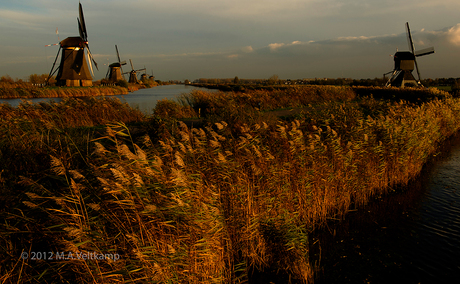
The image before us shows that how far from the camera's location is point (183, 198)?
11.3ft

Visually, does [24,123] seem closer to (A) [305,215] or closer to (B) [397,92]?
(A) [305,215]

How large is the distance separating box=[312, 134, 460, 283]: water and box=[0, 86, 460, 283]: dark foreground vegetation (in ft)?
1.31

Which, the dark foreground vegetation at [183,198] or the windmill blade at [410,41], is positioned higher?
the windmill blade at [410,41]

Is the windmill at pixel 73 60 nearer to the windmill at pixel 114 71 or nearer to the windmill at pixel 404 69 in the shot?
the windmill at pixel 114 71

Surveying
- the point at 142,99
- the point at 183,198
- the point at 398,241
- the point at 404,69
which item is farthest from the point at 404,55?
the point at 183,198

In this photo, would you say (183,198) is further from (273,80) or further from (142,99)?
(273,80)

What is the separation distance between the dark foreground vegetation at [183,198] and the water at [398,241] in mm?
400

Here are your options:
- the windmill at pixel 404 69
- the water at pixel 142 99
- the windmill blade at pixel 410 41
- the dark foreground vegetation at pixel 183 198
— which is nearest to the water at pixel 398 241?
the dark foreground vegetation at pixel 183 198

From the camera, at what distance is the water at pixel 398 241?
507 cm

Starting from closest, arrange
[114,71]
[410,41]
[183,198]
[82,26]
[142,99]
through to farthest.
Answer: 1. [183,198]
2. [142,99]
3. [82,26]
4. [410,41]
5. [114,71]

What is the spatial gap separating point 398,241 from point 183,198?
5422mm

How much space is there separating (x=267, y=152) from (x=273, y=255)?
196cm

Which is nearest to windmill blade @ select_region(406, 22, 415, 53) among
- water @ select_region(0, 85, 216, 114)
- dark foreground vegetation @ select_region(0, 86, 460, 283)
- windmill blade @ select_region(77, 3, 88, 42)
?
water @ select_region(0, 85, 216, 114)

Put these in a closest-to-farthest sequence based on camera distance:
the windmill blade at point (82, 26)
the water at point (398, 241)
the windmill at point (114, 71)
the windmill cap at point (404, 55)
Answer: the water at point (398, 241)
the windmill blade at point (82, 26)
the windmill cap at point (404, 55)
the windmill at point (114, 71)
